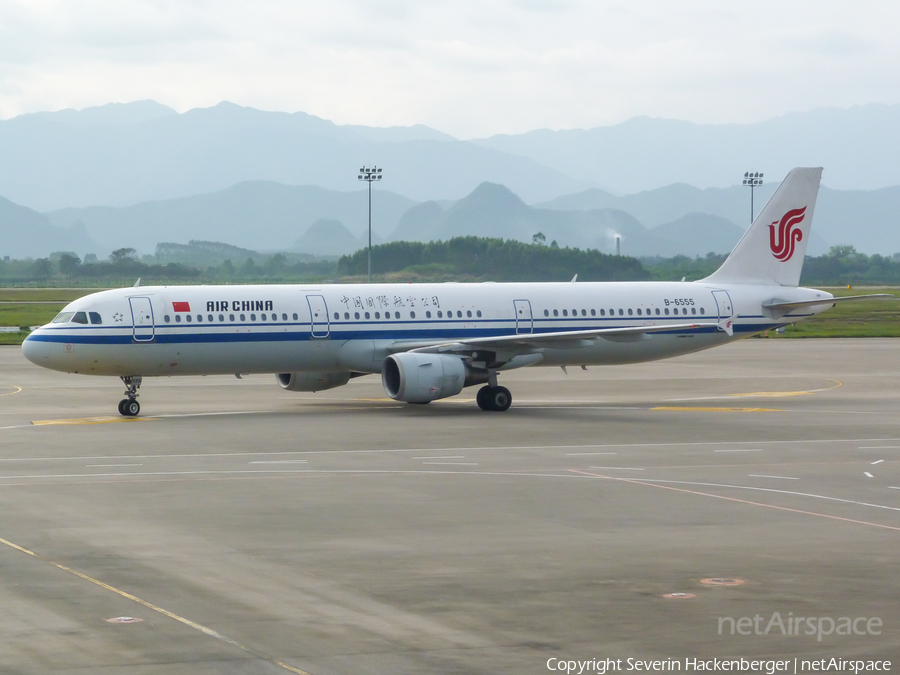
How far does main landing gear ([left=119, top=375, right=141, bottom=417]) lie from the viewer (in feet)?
117

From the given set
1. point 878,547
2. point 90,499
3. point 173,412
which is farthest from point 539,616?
point 173,412

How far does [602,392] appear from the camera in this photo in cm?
4416

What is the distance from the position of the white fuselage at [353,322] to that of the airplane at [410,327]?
42mm

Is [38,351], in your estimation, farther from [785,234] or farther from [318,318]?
[785,234]

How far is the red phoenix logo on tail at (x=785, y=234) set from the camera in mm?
43688

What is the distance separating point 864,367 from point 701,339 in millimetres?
15115

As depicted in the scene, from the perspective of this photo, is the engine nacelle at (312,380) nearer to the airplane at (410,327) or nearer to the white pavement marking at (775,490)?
the airplane at (410,327)

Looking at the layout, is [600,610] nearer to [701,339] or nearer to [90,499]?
[90,499]

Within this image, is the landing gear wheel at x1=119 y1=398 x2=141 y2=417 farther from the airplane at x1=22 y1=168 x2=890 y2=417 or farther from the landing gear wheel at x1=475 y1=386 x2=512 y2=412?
the landing gear wheel at x1=475 y1=386 x2=512 y2=412

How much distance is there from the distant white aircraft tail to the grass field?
23861 millimetres

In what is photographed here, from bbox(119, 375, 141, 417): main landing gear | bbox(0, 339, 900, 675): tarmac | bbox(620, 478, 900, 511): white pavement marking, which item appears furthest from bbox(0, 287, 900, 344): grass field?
bbox(620, 478, 900, 511): white pavement marking

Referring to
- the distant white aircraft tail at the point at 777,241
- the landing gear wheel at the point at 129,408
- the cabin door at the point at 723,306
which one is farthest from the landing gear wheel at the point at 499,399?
the distant white aircraft tail at the point at 777,241

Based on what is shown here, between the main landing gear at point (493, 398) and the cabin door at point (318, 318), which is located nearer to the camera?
the cabin door at point (318, 318)

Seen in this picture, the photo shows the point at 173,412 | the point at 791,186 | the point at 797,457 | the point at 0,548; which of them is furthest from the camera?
the point at 791,186
